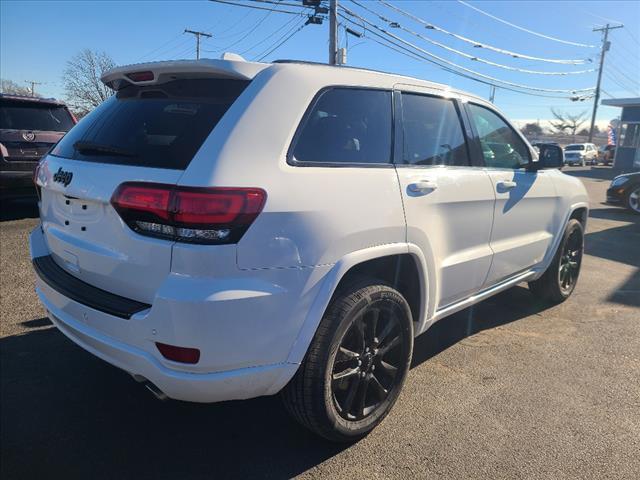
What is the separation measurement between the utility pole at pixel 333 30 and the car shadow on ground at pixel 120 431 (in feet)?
60.2

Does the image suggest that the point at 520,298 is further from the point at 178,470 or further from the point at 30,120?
the point at 30,120

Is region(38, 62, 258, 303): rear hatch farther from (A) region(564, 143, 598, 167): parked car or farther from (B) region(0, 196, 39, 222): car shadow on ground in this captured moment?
(A) region(564, 143, 598, 167): parked car

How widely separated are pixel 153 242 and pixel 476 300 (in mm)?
2482

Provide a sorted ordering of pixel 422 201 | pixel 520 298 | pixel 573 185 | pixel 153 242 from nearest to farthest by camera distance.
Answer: pixel 153 242 → pixel 422 201 → pixel 573 185 → pixel 520 298

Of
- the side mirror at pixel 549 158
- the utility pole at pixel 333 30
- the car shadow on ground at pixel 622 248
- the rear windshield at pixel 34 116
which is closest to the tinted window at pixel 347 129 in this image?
the side mirror at pixel 549 158

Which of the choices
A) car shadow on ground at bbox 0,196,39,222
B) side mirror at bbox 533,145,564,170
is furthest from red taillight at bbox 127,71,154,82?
car shadow on ground at bbox 0,196,39,222

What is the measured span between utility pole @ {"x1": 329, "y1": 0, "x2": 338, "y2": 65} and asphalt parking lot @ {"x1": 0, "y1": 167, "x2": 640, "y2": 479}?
1766 centimetres

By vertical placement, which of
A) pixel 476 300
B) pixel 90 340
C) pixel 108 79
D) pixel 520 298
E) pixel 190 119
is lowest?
pixel 520 298

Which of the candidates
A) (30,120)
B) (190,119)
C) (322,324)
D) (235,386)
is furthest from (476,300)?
(30,120)

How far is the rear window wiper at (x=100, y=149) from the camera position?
93.3 inches

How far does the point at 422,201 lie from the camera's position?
9.45 ft

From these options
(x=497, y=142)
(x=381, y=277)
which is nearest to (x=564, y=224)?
(x=497, y=142)

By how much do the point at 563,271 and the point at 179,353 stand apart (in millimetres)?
4187

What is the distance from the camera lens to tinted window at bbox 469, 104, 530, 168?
374 centimetres
